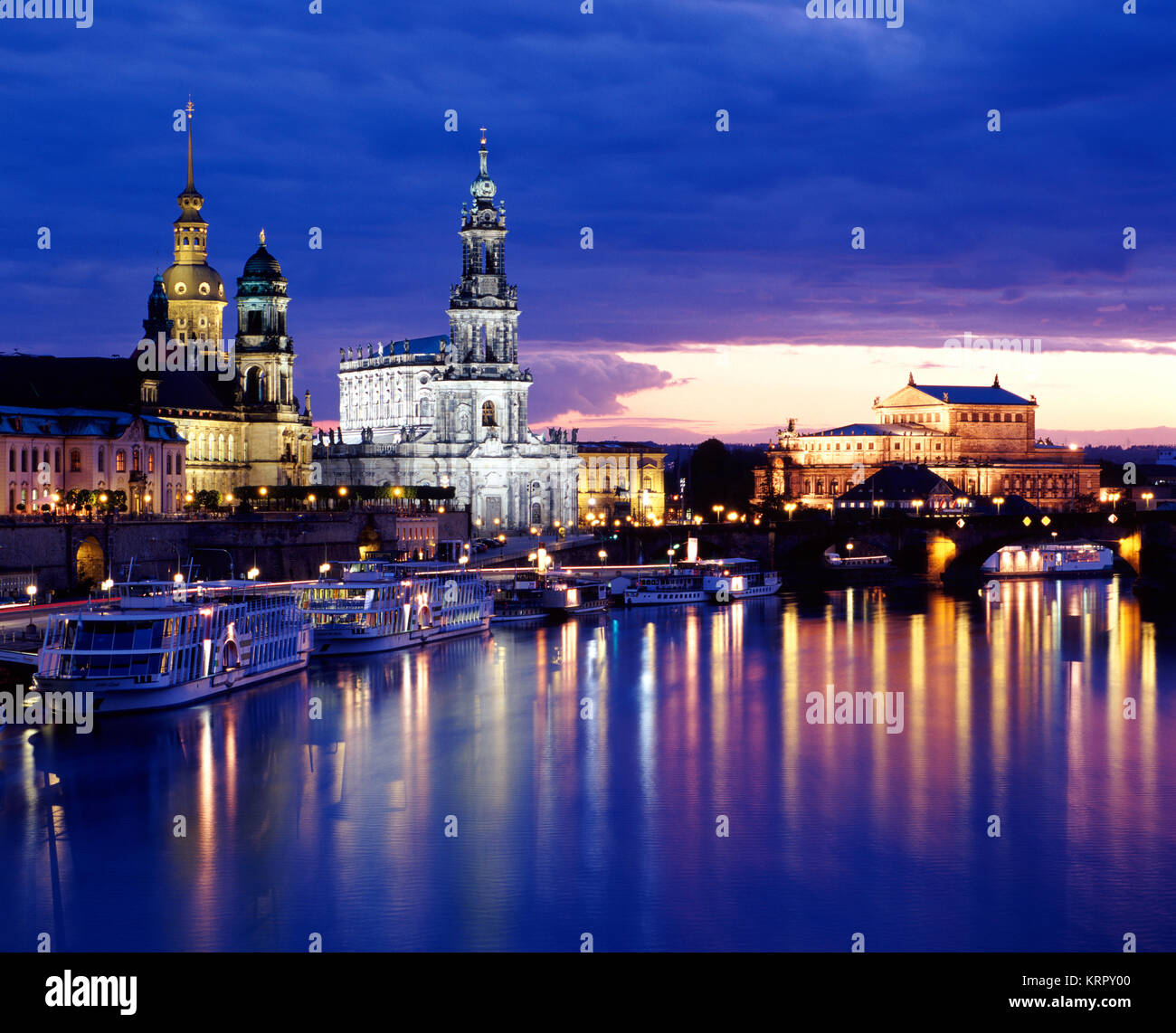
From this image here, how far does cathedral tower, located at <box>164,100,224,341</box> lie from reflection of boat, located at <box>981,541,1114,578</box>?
5943 cm

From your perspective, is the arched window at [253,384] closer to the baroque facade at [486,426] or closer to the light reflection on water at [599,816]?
the baroque facade at [486,426]

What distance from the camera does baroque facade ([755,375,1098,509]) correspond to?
160875mm

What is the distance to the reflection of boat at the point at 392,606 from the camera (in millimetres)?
61500

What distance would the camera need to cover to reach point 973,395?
170m

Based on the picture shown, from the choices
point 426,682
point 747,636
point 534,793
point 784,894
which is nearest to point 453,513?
point 747,636

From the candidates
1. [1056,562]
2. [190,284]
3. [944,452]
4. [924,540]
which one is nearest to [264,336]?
[190,284]

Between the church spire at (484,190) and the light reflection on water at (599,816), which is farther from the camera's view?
the church spire at (484,190)

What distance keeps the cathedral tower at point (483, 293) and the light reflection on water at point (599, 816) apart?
5471cm

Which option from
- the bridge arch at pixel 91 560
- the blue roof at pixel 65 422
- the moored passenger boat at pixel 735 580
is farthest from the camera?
the moored passenger boat at pixel 735 580

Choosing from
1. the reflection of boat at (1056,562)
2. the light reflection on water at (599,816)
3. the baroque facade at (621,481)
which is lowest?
the light reflection on water at (599,816)

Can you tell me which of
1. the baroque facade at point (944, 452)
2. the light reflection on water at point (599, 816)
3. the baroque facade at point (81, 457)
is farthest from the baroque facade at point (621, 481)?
the light reflection on water at point (599, 816)

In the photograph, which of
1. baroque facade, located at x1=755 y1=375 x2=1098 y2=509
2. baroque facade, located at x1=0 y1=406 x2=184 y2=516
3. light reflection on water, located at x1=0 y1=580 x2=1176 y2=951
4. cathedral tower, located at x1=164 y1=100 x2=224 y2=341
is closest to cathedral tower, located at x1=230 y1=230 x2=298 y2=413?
cathedral tower, located at x1=164 y1=100 x2=224 y2=341

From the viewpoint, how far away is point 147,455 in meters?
86.5
